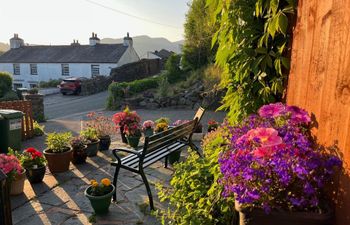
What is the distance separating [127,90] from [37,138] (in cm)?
768

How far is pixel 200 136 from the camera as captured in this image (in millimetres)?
7215

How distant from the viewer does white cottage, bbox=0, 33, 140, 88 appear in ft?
102

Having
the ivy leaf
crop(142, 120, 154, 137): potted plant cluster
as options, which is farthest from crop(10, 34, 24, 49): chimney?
the ivy leaf

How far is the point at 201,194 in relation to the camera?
2652 mm

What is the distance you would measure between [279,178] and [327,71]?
0.73 metres

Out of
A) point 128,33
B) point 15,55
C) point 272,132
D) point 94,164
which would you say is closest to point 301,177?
point 272,132

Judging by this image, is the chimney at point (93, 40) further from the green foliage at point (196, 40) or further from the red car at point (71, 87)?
the green foliage at point (196, 40)

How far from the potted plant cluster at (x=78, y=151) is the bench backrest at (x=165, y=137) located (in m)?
1.87

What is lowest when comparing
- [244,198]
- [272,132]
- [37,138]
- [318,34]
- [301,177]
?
[37,138]

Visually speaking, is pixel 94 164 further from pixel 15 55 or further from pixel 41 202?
pixel 15 55

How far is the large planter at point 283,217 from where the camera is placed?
5.09ft

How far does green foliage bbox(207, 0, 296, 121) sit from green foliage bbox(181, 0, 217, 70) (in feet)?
43.1

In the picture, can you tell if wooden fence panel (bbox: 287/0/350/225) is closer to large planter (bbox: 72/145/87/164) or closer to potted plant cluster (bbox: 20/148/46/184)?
potted plant cluster (bbox: 20/148/46/184)

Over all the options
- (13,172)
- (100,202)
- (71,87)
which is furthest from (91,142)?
(71,87)
